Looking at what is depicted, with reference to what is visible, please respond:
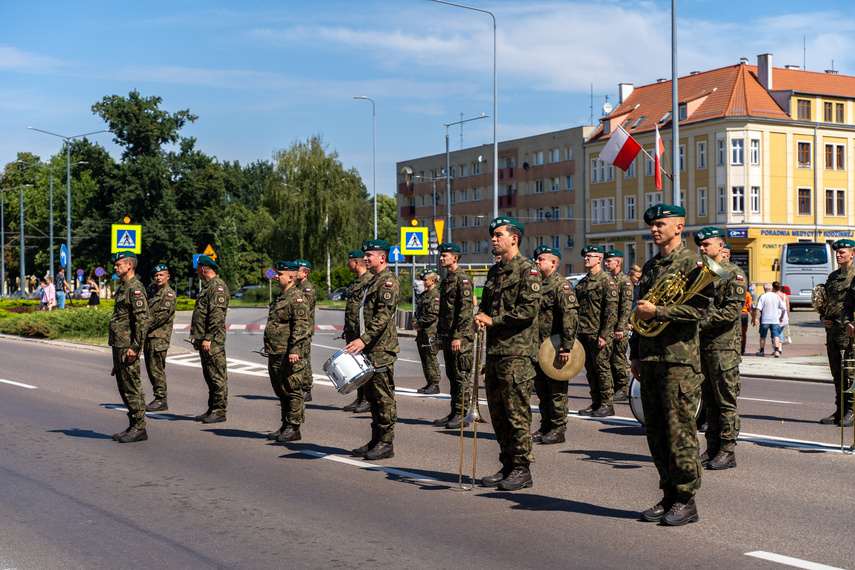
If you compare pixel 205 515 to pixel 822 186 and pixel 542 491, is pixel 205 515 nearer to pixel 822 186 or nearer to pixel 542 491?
pixel 542 491

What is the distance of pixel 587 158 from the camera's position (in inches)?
2874

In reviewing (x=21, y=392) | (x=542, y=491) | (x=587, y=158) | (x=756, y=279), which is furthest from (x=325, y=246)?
(x=542, y=491)

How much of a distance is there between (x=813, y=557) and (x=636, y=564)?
103 cm

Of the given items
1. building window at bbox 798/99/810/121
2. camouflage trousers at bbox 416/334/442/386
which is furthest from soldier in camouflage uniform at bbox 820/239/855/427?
building window at bbox 798/99/810/121

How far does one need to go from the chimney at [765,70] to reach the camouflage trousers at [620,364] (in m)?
54.5

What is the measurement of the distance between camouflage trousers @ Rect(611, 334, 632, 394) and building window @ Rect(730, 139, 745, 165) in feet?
162

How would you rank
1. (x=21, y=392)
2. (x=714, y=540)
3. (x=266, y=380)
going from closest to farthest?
1. (x=714, y=540)
2. (x=21, y=392)
3. (x=266, y=380)

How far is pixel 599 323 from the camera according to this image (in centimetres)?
1173

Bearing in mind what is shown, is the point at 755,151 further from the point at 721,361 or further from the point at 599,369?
the point at 721,361

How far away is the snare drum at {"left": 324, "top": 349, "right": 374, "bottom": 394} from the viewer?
8.37m

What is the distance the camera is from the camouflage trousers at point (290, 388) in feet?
32.5

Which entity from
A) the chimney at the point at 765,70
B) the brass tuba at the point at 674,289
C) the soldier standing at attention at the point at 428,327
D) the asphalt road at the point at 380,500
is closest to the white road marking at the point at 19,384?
the asphalt road at the point at 380,500

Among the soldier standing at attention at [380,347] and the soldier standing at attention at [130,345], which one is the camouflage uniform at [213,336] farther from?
the soldier standing at attention at [380,347]

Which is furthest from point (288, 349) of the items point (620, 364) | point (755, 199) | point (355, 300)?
point (755, 199)
